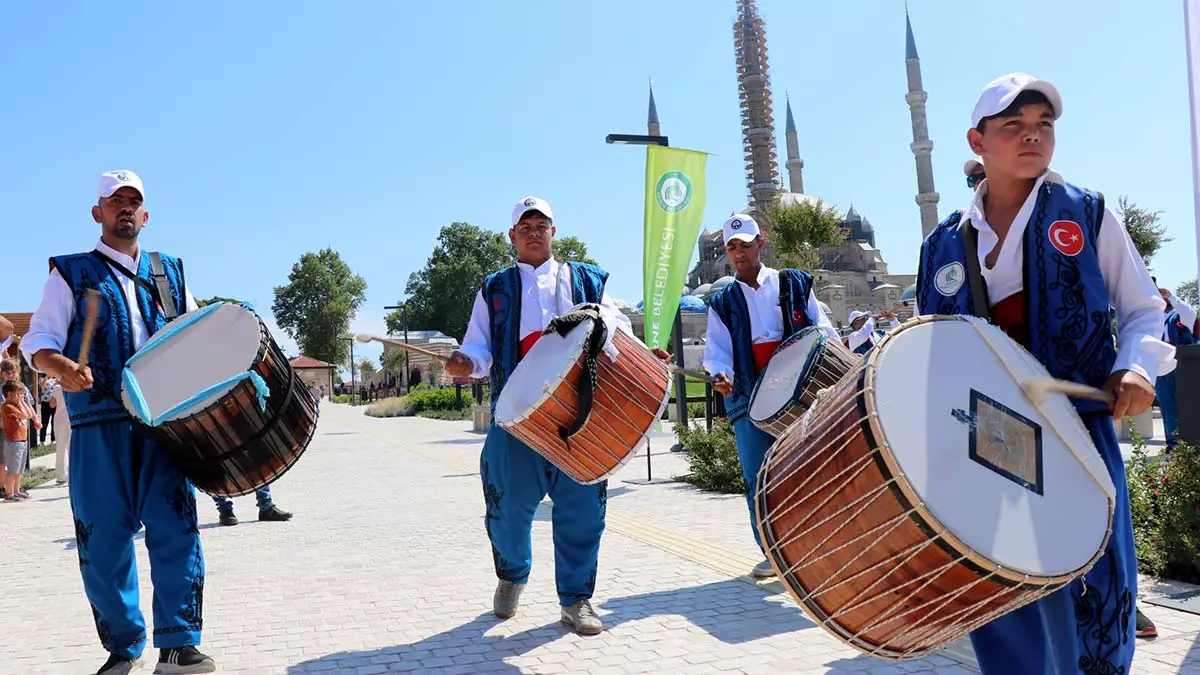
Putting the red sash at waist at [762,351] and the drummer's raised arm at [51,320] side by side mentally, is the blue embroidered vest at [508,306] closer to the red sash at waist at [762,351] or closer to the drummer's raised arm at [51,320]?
the red sash at waist at [762,351]

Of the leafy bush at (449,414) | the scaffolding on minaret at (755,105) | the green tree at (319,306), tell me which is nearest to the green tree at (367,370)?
the green tree at (319,306)

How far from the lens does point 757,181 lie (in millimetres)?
92250

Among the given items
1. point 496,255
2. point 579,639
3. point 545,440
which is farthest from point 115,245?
point 496,255

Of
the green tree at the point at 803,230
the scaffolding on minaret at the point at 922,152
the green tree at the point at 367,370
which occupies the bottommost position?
the green tree at the point at 367,370

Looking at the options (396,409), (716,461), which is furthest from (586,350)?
(396,409)

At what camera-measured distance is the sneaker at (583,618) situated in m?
4.43

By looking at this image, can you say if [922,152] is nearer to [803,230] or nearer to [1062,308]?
[803,230]

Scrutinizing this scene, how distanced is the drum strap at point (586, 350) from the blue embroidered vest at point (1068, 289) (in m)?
1.87

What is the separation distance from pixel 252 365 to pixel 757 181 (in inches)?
3603

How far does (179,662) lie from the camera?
12.6 ft

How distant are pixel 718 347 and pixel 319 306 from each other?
8519cm

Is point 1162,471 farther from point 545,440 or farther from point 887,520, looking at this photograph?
point 887,520

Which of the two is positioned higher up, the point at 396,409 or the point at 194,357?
the point at 194,357

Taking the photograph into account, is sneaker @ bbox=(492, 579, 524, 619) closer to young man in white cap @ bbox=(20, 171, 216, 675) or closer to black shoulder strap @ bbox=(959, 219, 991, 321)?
young man in white cap @ bbox=(20, 171, 216, 675)
